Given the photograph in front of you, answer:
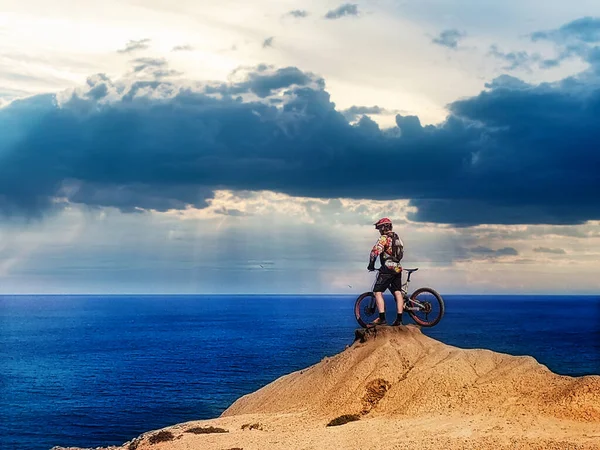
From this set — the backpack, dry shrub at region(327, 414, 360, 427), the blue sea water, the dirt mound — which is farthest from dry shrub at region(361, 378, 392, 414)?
the blue sea water

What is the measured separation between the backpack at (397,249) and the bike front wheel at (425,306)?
1.89m

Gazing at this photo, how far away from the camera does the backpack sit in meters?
28.0

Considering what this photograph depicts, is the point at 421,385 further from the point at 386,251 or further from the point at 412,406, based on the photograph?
the point at 386,251

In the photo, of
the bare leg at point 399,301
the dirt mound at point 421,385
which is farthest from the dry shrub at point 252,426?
the bare leg at point 399,301

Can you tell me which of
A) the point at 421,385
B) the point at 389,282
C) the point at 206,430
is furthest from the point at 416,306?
the point at 206,430

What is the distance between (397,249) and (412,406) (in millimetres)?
6792

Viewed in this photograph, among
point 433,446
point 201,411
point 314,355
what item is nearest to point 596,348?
point 314,355

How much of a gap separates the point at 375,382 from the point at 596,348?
96.8 meters

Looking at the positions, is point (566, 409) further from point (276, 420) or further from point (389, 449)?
point (276, 420)

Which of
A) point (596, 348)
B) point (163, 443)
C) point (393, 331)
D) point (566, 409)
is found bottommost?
point (596, 348)

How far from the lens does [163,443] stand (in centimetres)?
2495

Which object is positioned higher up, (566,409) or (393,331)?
(393,331)

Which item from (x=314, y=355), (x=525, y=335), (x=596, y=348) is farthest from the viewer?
(x=525, y=335)

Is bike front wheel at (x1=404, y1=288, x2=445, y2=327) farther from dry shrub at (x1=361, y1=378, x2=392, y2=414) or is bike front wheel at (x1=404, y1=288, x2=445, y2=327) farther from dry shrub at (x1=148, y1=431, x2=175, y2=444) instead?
dry shrub at (x1=148, y1=431, x2=175, y2=444)
